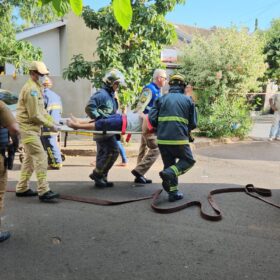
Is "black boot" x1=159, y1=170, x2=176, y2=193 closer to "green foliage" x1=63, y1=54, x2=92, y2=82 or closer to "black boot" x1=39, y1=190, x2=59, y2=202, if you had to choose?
"black boot" x1=39, y1=190, x2=59, y2=202

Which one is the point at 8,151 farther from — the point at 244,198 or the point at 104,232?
the point at 244,198

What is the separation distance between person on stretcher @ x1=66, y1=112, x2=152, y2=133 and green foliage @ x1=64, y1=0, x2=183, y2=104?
370cm

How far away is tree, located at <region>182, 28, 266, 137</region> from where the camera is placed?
11.8 meters


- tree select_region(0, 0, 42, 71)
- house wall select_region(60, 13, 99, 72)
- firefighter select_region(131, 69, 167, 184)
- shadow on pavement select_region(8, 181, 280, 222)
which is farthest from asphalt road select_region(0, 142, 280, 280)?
house wall select_region(60, 13, 99, 72)

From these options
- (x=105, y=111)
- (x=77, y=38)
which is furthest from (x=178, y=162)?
(x=77, y=38)

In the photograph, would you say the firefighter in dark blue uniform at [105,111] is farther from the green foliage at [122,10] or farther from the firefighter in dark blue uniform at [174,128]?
the green foliage at [122,10]

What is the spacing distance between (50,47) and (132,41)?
10519mm

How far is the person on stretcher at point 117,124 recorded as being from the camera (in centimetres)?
508

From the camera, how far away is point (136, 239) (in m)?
3.90

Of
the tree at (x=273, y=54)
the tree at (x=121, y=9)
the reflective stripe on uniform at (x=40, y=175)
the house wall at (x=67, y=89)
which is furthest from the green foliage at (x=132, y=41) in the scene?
the tree at (x=273, y=54)

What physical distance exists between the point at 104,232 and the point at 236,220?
5.24 feet

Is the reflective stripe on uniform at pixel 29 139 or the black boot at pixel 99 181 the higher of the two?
the reflective stripe on uniform at pixel 29 139

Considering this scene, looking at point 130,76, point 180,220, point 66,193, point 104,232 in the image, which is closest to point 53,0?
point 104,232

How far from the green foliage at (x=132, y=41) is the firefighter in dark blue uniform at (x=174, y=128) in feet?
12.6
